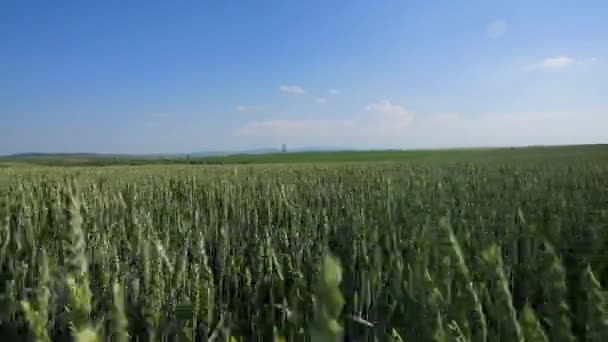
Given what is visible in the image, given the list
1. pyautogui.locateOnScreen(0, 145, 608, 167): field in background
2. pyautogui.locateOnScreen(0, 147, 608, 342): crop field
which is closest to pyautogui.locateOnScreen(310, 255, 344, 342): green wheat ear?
pyautogui.locateOnScreen(0, 147, 608, 342): crop field

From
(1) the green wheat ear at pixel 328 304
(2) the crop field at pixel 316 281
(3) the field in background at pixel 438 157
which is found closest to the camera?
(1) the green wheat ear at pixel 328 304

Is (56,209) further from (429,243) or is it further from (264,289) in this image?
(429,243)

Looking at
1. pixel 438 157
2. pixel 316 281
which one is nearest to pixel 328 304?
pixel 316 281

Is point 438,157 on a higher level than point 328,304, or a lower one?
lower

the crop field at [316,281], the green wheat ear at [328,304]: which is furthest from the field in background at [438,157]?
the green wheat ear at [328,304]

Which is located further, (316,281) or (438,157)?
(438,157)

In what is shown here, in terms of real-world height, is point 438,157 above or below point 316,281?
below

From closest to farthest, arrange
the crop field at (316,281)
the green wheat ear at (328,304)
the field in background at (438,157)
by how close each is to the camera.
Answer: the green wheat ear at (328,304) → the crop field at (316,281) → the field in background at (438,157)

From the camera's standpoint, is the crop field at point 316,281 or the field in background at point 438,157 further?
the field in background at point 438,157

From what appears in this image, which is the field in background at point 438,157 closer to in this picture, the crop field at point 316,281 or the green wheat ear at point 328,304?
the crop field at point 316,281

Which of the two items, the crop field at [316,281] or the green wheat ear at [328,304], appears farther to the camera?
the crop field at [316,281]

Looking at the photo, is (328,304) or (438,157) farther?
(438,157)

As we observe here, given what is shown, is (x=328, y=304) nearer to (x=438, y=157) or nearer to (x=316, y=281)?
(x=316, y=281)

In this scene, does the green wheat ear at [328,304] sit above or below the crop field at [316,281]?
above
